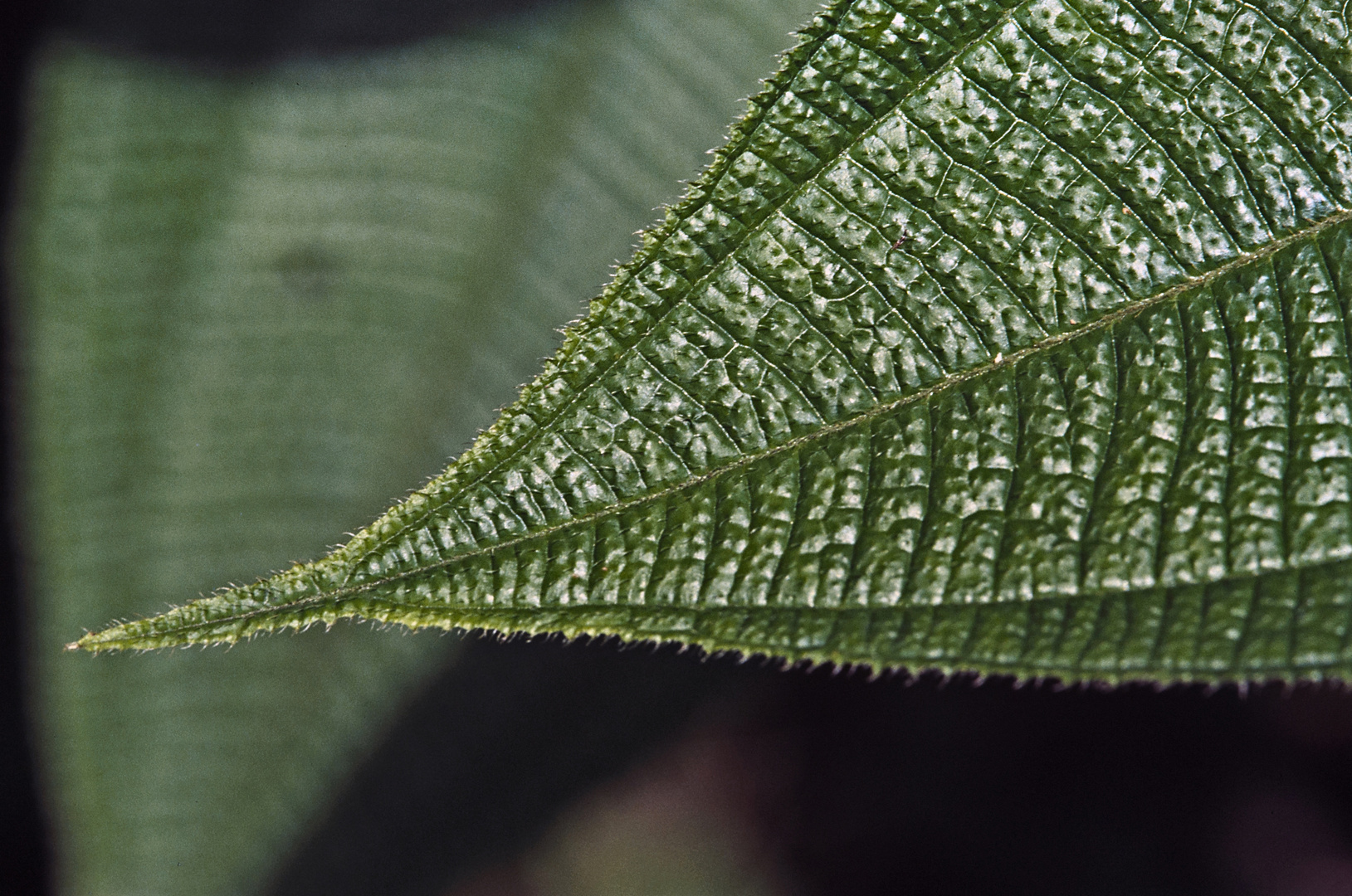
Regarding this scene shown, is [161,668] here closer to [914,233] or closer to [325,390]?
[325,390]

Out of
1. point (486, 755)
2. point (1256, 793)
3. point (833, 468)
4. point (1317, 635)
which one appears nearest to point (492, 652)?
point (486, 755)

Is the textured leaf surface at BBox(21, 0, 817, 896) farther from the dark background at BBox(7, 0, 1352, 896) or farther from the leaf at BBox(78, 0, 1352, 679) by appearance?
the leaf at BBox(78, 0, 1352, 679)

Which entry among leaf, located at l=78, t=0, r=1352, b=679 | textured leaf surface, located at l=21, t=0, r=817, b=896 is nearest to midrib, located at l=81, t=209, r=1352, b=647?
leaf, located at l=78, t=0, r=1352, b=679

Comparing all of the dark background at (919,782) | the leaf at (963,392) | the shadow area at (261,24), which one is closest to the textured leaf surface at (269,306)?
the shadow area at (261,24)

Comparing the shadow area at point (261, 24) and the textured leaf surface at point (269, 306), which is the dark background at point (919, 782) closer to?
the textured leaf surface at point (269, 306)

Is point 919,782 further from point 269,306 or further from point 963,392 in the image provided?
point 963,392
